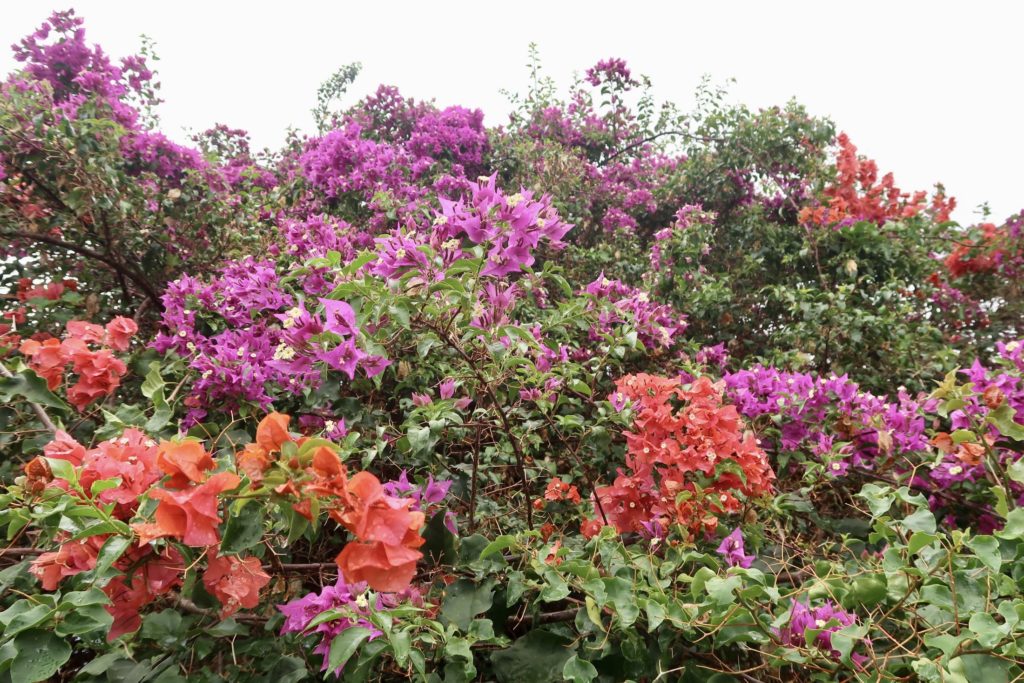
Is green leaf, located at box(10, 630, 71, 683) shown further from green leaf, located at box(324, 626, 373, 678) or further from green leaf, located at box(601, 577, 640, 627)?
green leaf, located at box(601, 577, 640, 627)

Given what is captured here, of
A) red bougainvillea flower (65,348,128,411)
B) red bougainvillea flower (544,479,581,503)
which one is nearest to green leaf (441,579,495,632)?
red bougainvillea flower (544,479,581,503)

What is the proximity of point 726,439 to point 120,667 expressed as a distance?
129 cm

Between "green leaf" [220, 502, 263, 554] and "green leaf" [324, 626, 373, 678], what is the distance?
0.18 meters

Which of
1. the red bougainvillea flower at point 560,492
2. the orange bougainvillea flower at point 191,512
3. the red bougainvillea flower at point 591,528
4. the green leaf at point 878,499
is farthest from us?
the red bougainvillea flower at point 560,492

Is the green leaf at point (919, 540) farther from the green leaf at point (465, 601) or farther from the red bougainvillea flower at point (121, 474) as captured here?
the red bougainvillea flower at point (121, 474)

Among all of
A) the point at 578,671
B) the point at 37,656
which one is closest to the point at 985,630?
the point at 578,671

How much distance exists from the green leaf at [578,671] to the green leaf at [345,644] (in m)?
0.30

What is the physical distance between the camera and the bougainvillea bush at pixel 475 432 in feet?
2.51

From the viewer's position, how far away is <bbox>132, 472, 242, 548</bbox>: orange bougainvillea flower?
0.65m

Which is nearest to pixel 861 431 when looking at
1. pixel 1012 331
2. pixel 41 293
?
pixel 1012 331

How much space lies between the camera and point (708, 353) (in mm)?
2498

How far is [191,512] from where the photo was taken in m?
0.65

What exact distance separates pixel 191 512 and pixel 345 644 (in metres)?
0.27

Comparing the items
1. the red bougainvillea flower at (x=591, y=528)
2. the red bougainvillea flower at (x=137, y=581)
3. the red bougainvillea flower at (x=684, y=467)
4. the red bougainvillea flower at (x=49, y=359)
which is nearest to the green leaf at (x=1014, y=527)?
the red bougainvillea flower at (x=684, y=467)
